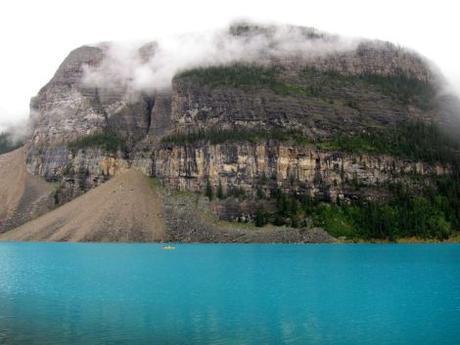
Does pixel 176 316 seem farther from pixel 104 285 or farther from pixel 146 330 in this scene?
pixel 104 285

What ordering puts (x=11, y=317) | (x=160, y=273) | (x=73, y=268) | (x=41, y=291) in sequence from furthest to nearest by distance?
(x=73, y=268) → (x=160, y=273) → (x=41, y=291) → (x=11, y=317)

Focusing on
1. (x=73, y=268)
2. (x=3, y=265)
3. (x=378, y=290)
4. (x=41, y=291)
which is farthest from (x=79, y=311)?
(x=3, y=265)

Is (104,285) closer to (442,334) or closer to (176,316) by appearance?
(176,316)

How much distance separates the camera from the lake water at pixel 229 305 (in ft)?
156

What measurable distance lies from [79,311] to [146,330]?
12.8m

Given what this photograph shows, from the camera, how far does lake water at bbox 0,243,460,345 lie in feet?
156

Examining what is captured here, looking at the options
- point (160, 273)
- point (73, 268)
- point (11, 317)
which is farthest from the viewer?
point (73, 268)

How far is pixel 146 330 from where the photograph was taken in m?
49.0

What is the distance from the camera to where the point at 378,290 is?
7719cm

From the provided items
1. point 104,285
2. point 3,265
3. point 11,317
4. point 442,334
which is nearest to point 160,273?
point 104,285

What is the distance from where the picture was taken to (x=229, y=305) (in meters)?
63.2

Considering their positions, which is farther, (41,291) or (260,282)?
(260,282)

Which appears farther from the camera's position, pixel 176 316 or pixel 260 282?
pixel 260 282

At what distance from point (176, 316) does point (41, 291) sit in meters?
27.2
